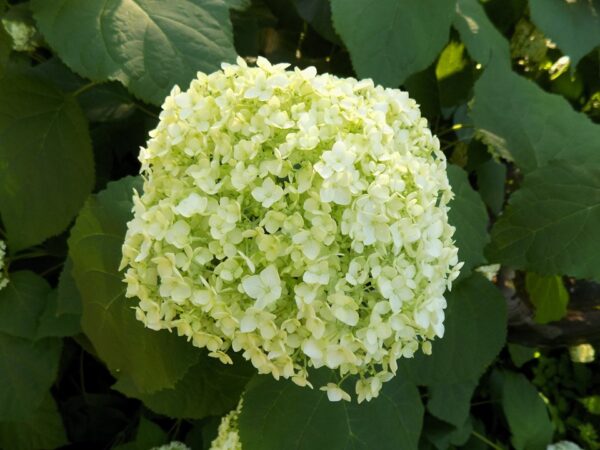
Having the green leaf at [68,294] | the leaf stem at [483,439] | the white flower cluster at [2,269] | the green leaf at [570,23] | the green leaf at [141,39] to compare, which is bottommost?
the leaf stem at [483,439]

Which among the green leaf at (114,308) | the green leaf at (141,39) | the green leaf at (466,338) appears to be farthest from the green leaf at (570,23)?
the green leaf at (114,308)

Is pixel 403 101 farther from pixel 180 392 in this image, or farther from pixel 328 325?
pixel 180 392

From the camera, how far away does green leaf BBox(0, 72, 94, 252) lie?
1.34 m

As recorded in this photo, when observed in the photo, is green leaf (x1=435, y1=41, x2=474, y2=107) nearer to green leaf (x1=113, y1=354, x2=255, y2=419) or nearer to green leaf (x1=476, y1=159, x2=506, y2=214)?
green leaf (x1=476, y1=159, x2=506, y2=214)

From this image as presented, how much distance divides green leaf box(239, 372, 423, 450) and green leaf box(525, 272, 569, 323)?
0.66 metres

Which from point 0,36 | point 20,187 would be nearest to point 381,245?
point 20,187

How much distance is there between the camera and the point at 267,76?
0.90m

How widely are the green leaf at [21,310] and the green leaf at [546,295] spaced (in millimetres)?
1151

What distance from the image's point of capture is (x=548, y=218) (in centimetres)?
124

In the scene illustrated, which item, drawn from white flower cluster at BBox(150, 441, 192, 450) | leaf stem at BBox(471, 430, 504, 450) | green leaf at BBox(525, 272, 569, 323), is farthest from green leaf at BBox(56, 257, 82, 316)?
leaf stem at BBox(471, 430, 504, 450)

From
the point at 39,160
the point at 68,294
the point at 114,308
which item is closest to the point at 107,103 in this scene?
the point at 39,160

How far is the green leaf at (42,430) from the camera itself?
1.64 metres

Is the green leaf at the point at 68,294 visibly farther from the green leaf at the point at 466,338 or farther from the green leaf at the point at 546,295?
the green leaf at the point at 546,295

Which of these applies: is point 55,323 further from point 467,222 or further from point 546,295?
point 546,295
